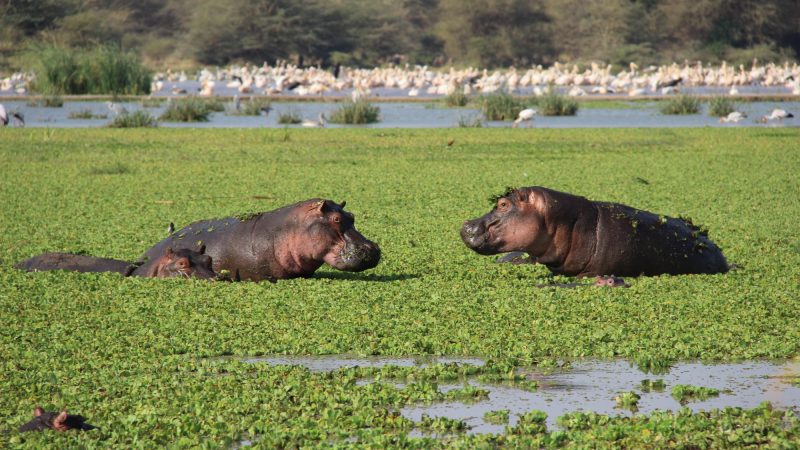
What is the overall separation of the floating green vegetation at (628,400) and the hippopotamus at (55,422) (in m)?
1.94

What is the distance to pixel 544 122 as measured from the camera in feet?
83.1

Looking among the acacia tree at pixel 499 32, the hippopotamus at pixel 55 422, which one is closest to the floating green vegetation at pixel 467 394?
the hippopotamus at pixel 55 422

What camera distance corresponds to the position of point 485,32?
5403cm

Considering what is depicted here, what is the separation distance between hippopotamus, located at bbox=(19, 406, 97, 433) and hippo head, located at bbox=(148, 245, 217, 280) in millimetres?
2988

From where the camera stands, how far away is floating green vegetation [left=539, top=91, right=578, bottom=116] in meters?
27.9

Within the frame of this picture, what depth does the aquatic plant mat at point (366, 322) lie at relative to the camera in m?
4.76

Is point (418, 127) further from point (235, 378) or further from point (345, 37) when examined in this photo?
point (345, 37)

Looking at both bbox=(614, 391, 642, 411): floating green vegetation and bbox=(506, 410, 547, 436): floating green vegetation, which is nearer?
bbox=(506, 410, 547, 436): floating green vegetation

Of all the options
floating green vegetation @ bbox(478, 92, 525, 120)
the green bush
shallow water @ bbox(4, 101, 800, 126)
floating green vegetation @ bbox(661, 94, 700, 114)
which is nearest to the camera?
shallow water @ bbox(4, 101, 800, 126)

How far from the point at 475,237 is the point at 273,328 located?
1.61 metres

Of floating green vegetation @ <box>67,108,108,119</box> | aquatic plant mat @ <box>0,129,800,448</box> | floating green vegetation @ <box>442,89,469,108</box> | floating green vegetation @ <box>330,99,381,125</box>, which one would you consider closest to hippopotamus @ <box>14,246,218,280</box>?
aquatic plant mat @ <box>0,129,800,448</box>

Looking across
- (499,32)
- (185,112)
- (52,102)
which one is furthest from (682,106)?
(499,32)

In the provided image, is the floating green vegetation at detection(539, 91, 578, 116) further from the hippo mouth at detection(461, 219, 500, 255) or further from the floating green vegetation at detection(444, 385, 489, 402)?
the floating green vegetation at detection(444, 385, 489, 402)

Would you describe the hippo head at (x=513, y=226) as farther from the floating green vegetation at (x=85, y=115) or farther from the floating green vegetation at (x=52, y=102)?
the floating green vegetation at (x=52, y=102)
